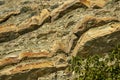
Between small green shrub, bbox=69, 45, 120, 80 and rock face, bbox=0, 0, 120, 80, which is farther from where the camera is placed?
rock face, bbox=0, 0, 120, 80

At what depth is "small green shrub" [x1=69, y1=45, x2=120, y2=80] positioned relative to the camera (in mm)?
23734

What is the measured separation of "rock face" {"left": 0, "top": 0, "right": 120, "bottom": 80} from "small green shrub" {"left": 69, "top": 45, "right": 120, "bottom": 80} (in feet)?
4.97

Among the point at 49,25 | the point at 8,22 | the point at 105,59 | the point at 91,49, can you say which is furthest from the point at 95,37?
the point at 8,22

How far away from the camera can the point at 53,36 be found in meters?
33.8

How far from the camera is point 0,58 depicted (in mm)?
32375

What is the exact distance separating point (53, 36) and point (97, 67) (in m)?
9.28

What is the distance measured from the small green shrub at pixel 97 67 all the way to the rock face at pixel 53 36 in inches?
59.7

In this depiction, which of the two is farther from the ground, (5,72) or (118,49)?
(118,49)

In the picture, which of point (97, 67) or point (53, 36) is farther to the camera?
point (53, 36)

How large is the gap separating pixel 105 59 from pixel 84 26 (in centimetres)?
463

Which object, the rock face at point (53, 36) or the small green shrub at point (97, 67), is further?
the rock face at point (53, 36)

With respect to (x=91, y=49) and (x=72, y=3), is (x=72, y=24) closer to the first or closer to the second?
(x=72, y=3)

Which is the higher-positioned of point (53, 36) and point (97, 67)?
point (97, 67)

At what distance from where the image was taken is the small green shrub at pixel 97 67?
934 inches
